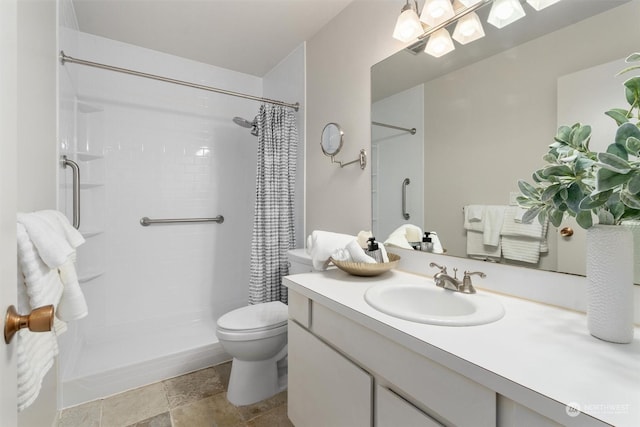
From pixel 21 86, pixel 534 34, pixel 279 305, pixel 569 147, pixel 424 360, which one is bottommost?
pixel 279 305

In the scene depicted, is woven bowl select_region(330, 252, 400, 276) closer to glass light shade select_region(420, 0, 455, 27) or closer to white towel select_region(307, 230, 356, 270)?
white towel select_region(307, 230, 356, 270)

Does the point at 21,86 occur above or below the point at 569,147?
above

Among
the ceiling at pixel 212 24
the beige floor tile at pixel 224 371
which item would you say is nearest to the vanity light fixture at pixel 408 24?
the ceiling at pixel 212 24

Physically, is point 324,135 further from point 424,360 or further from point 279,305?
point 424,360

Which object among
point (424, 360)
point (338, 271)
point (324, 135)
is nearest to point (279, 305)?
point (338, 271)

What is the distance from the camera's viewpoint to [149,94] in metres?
2.45

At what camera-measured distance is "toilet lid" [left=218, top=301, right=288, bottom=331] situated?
1.63 metres

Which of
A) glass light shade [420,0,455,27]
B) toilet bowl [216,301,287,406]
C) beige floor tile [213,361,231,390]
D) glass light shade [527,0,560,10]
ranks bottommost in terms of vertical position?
beige floor tile [213,361,231,390]

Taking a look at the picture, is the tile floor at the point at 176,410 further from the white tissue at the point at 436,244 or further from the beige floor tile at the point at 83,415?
the white tissue at the point at 436,244

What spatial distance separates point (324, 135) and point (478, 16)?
3.62 feet

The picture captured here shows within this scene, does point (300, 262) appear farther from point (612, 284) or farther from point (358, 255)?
point (612, 284)

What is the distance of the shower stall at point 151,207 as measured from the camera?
1.94 m

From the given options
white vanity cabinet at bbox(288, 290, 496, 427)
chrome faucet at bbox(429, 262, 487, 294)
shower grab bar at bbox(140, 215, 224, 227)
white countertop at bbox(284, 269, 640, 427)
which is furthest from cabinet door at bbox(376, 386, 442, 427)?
shower grab bar at bbox(140, 215, 224, 227)

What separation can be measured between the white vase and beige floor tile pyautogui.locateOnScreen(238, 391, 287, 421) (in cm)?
155
